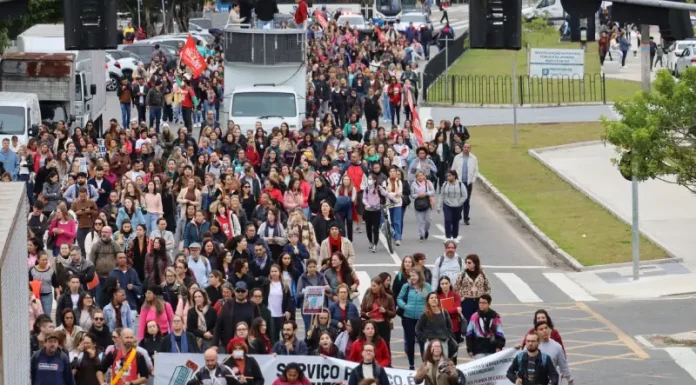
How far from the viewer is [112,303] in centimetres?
1894

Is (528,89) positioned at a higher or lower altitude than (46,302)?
higher

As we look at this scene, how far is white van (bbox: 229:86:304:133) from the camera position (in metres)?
38.5

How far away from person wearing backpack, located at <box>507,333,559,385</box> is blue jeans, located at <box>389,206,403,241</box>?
12025 mm

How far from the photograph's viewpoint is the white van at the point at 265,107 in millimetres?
38531

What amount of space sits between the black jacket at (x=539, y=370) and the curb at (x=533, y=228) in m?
11.4

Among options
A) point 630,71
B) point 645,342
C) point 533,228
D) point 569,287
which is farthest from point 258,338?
point 630,71

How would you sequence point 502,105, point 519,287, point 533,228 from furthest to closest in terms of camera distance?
point 502,105, point 533,228, point 519,287

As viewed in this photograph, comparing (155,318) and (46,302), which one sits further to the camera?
(46,302)

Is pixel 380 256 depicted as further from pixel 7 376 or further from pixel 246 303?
pixel 7 376

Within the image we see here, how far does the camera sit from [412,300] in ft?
64.2

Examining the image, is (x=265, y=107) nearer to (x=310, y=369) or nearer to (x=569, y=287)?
(x=569, y=287)

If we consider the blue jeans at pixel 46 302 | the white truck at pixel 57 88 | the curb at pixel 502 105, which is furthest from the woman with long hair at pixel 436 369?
the curb at pixel 502 105

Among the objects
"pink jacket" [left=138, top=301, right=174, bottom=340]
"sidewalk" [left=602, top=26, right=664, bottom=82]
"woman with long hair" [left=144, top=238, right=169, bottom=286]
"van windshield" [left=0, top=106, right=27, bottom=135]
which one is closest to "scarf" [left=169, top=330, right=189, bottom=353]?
"pink jacket" [left=138, top=301, right=174, bottom=340]

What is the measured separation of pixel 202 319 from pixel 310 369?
184 centimetres
